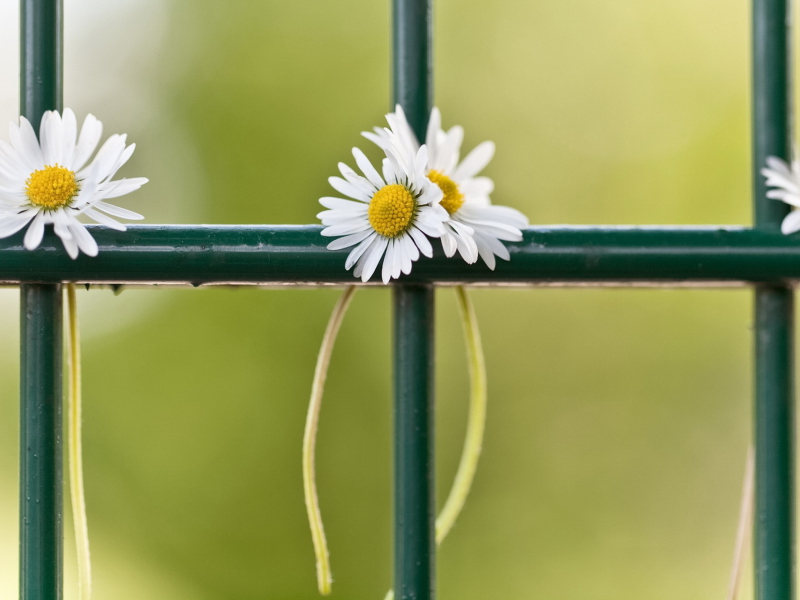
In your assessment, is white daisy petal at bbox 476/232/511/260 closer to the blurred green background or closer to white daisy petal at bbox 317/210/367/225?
white daisy petal at bbox 317/210/367/225

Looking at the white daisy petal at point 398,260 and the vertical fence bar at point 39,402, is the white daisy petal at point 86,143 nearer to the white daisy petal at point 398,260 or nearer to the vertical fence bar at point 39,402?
the vertical fence bar at point 39,402

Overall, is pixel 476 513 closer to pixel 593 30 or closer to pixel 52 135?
pixel 593 30

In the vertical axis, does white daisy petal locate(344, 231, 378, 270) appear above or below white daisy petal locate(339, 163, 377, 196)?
below

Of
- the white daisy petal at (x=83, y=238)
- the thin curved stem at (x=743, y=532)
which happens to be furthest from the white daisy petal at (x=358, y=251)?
the thin curved stem at (x=743, y=532)

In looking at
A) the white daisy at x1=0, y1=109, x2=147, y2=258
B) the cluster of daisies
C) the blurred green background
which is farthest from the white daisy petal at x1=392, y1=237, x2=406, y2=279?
the blurred green background

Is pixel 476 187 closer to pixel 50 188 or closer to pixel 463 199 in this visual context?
pixel 463 199

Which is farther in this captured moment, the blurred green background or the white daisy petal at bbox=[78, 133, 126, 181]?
the blurred green background

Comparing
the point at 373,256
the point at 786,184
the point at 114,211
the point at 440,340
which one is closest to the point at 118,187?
the point at 114,211
